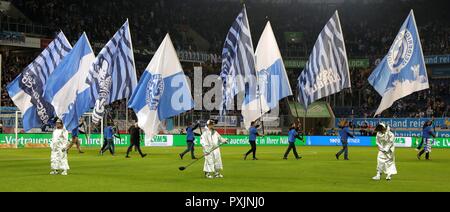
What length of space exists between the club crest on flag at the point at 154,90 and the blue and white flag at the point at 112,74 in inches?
159

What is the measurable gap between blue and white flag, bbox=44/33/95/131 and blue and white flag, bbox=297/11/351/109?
38.2ft

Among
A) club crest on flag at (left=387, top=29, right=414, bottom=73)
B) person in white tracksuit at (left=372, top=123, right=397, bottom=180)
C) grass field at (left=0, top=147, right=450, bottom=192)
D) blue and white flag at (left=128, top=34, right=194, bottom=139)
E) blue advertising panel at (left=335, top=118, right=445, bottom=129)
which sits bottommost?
grass field at (left=0, top=147, right=450, bottom=192)

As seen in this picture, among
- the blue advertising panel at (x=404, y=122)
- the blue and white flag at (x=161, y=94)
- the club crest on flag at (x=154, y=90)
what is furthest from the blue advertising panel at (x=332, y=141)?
the club crest on flag at (x=154, y=90)

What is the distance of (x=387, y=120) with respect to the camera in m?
67.6

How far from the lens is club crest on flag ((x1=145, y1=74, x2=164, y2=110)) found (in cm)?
3128

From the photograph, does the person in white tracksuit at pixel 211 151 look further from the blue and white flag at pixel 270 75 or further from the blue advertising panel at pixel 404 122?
the blue advertising panel at pixel 404 122

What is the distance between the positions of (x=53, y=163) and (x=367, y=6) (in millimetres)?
68849

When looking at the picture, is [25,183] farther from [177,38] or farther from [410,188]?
[177,38]

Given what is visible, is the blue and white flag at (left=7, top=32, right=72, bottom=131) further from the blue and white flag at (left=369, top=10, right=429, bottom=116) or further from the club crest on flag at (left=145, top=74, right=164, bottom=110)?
the blue and white flag at (left=369, top=10, right=429, bottom=116)

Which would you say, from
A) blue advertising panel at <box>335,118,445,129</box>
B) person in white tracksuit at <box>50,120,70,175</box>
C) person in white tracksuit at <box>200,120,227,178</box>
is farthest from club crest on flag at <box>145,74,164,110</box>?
blue advertising panel at <box>335,118,445,129</box>

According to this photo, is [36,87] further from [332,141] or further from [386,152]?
[332,141]

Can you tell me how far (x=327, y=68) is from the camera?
38.8 m

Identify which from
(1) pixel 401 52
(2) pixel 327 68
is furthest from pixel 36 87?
(1) pixel 401 52

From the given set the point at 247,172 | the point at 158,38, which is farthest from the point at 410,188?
the point at 158,38
